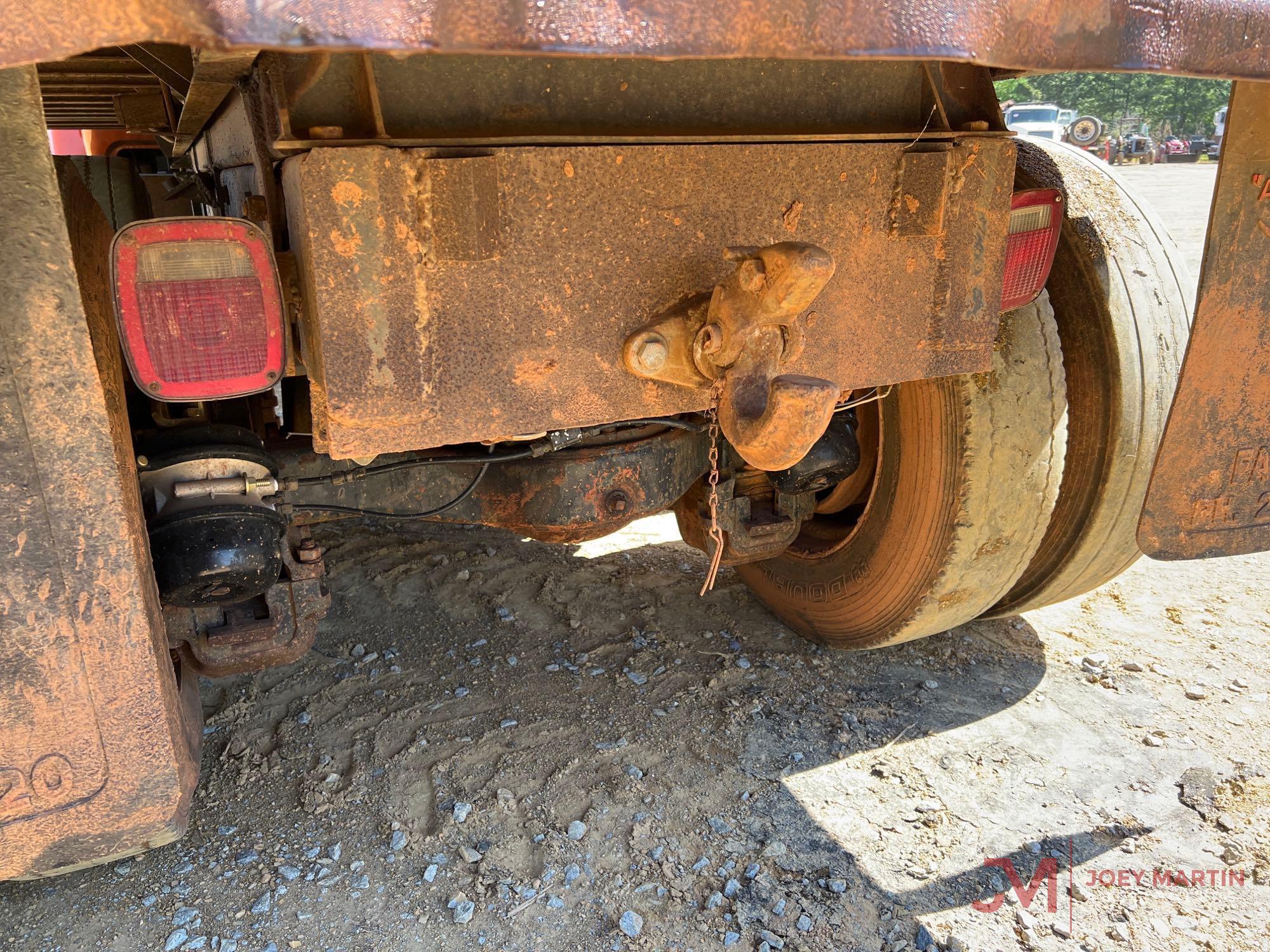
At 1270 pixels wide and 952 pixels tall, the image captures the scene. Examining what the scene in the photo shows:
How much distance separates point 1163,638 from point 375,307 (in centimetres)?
256

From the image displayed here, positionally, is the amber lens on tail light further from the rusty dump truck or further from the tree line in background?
the tree line in background

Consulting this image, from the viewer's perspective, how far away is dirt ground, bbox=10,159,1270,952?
1741mm

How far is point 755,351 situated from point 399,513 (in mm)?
1062

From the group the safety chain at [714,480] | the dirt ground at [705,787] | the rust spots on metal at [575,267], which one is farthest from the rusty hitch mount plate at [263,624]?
the safety chain at [714,480]

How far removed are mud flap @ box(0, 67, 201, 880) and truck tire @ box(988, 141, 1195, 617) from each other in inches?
77.6

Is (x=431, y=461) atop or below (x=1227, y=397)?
below

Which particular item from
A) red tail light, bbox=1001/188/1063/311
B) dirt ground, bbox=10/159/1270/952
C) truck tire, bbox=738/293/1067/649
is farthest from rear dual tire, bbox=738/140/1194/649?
dirt ground, bbox=10/159/1270/952

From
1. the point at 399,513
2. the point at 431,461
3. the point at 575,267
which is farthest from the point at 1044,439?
the point at 399,513

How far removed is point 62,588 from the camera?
1142mm

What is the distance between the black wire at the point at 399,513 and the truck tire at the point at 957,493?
3.30 ft

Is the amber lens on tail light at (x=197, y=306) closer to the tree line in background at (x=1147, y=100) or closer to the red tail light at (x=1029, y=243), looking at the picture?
the red tail light at (x=1029, y=243)

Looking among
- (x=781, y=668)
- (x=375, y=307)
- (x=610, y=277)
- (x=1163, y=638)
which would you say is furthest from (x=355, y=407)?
(x=1163, y=638)

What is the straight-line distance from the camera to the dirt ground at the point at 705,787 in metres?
1.74

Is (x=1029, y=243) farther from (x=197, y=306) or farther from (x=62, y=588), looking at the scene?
(x=62, y=588)
